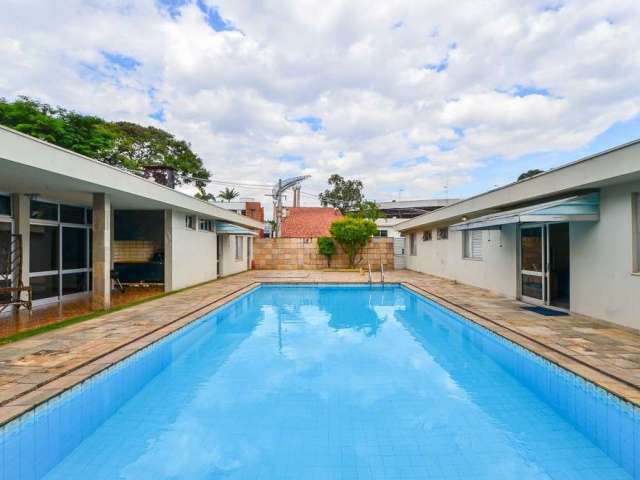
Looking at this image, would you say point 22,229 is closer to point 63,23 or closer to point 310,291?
point 63,23

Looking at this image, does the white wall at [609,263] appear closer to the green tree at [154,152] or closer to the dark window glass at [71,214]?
the dark window glass at [71,214]

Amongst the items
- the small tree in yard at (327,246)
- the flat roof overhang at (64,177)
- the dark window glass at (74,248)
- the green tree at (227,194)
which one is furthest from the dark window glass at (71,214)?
the green tree at (227,194)

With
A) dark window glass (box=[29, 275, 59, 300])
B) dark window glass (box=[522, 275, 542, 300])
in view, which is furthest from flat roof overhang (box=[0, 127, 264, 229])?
dark window glass (box=[522, 275, 542, 300])

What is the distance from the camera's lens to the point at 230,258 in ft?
59.5

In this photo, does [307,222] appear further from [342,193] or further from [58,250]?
[58,250]

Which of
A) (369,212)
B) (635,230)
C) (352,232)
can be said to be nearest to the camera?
(635,230)

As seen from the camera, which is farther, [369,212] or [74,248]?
[369,212]

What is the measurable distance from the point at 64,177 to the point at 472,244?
12.5m

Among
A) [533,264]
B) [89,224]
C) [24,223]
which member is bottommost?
[533,264]

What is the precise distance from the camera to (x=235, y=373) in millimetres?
5258

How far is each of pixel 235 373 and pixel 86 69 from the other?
1777cm

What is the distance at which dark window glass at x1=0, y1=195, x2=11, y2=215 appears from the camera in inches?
306

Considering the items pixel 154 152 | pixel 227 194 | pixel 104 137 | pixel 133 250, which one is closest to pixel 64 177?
pixel 133 250

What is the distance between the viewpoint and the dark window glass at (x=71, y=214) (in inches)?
388
